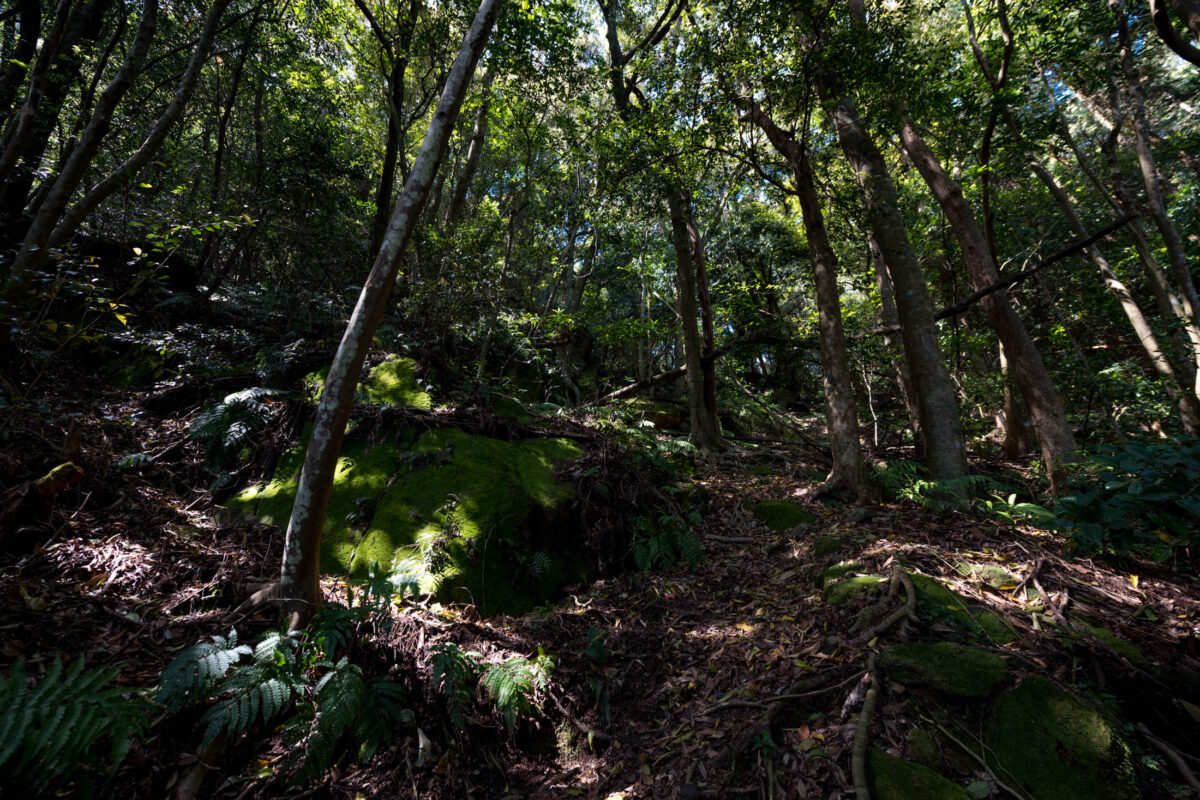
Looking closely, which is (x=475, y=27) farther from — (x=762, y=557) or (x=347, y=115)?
(x=347, y=115)

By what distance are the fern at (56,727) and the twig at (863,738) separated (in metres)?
3.07

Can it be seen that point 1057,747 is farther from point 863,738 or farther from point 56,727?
point 56,727

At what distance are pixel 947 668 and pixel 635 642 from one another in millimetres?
2211

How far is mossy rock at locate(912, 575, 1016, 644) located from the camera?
2.76m

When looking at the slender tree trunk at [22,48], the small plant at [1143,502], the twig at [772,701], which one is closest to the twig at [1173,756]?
the small plant at [1143,502]

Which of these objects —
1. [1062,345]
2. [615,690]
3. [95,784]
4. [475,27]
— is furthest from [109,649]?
[1062,345]

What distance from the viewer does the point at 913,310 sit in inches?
253

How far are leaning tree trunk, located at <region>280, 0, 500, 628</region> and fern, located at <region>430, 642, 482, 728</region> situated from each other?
3.50 feet

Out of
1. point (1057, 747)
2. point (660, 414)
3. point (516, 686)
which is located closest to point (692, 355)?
point (660, 414)

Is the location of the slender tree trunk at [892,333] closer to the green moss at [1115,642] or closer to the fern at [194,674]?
the green moss at [1115,642]

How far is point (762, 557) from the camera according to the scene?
16.8ft

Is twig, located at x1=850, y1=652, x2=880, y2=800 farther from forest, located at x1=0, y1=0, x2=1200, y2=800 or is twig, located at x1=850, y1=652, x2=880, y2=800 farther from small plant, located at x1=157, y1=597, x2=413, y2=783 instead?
small plant, located at x1=157, y1=597, x2=413, y2=783

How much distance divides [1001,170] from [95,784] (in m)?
14.9

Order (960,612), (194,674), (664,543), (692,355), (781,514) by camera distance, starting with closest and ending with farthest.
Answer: (194,674)
(960,612)
(664,543)
(781,514)
(692,355)
